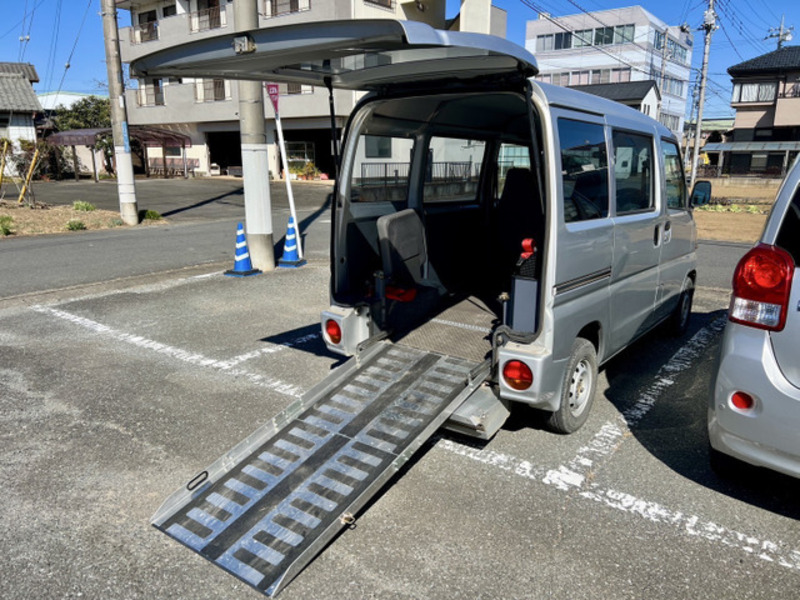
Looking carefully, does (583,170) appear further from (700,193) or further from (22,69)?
(22,69)

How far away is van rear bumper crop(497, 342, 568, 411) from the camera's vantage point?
10.5ft

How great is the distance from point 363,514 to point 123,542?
3.80 ft

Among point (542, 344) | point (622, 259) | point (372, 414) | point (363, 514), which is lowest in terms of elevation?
point (363, 514)

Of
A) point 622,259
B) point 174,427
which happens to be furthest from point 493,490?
point 174,427

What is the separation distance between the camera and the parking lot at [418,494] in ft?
8.25

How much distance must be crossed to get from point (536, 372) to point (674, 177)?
2.86m

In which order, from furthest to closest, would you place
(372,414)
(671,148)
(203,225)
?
1. (203,225)
2. (671,148)
3. (372,414)

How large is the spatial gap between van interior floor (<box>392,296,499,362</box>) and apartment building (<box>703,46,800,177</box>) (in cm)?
3869

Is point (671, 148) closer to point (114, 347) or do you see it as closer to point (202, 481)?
point (202, 481)

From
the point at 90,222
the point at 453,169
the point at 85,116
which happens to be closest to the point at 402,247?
the point at 453,169

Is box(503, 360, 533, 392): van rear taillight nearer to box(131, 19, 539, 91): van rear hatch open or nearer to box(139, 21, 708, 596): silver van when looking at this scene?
box(139, 21, 708, 596): silver van

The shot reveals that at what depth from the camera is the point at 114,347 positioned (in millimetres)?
5539

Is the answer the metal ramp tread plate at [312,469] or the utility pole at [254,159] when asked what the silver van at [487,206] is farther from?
the utility pole at [254,159]

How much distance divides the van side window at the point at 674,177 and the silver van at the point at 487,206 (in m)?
0.03
